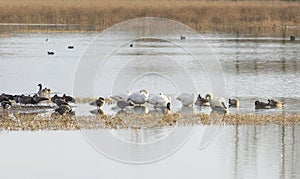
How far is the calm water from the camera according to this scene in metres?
10.1

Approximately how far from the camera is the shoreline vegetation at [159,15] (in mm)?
41156

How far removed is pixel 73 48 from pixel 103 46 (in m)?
1.83

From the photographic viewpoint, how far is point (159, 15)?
1682 inches

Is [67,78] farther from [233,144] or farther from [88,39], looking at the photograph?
[88,39]

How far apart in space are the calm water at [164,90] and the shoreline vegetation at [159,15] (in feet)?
13.3

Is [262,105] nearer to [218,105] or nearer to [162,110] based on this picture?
[218,105]

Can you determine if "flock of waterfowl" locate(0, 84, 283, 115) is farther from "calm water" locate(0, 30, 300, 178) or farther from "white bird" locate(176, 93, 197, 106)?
"calm water" locate(0, 30, 300, 178)

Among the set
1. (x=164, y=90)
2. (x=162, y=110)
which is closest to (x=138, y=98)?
(x=162, y=110)

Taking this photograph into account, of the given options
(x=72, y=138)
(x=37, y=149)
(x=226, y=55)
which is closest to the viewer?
(x=37, y=149)


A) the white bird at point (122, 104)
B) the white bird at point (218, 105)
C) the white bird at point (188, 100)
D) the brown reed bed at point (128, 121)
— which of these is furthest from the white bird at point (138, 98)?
the white bird at point (218, 105)

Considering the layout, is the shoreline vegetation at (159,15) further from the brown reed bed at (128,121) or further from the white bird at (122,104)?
the brown reed bed at (128,121)

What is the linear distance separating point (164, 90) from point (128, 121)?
15.8 feet

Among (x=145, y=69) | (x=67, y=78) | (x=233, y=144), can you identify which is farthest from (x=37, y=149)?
(x=145, y=69)

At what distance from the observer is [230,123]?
43.7ft
